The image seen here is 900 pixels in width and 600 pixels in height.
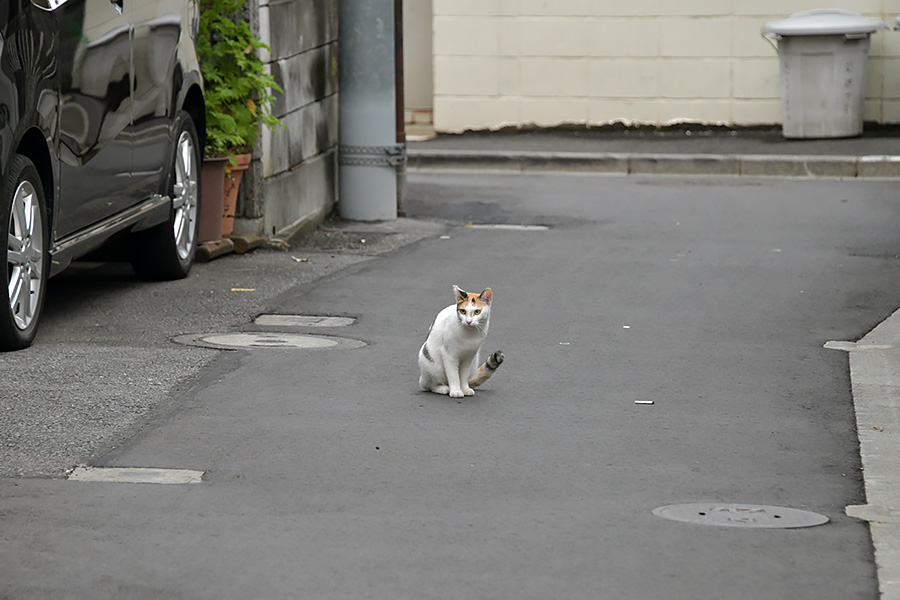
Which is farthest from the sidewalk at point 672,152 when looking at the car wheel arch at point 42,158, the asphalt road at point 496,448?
the car wheel arch at point 42,158

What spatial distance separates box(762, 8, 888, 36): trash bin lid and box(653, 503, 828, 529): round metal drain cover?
12748 millimetres

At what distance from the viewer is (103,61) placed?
296 inches

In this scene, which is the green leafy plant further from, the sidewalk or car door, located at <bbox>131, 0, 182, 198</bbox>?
the sidewalk

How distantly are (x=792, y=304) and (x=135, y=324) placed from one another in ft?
12.2

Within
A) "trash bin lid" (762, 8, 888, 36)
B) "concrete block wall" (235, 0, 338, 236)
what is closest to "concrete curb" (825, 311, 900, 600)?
"concrete block wall" (235, 0, 338, 236)

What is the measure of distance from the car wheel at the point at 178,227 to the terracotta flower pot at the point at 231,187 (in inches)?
29.3

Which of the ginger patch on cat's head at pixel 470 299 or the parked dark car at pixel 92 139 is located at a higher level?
the parked dark car at pixel 92 139

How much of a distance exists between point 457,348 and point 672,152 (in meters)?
11.0

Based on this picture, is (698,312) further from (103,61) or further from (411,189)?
(411,189)

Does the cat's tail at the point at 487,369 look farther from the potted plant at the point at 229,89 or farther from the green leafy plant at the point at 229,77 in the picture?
the green leafy plant at the point at 229,77

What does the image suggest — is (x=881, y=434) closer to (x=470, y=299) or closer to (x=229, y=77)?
(x=470, y=299)

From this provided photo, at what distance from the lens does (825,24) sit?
16.9 metres

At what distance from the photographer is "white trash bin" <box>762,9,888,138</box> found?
55.6 ft

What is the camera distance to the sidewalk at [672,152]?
1605 cm
